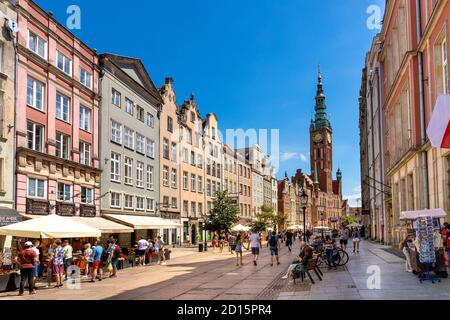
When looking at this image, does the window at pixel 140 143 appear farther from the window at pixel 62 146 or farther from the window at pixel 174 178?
the window at pixel 62 146

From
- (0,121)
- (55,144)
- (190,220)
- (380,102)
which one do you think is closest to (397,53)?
(380,102)

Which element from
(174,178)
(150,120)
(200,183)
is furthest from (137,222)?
(200,183)

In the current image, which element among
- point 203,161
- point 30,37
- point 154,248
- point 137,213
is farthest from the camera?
point 203,161

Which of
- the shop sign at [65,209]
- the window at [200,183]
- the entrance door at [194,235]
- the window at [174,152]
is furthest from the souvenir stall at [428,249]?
the window at [200,183]

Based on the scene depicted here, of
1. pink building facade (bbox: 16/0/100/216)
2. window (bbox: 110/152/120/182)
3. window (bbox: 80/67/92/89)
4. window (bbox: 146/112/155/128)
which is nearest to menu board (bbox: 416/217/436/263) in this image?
pink building facade (bbox: 16/0/100/216)

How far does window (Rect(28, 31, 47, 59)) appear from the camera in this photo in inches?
1111

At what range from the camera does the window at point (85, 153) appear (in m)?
34.2

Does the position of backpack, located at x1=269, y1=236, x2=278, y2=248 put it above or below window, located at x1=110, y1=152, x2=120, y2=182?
below

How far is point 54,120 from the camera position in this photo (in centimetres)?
3012

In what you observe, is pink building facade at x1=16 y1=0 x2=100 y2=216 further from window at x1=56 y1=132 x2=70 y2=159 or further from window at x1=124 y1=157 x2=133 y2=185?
window at x1=124 y1=157 x2=133 y2=185

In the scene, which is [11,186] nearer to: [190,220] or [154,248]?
[154,248]

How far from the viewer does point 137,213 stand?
139 ft

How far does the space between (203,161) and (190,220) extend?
8782 millimetres

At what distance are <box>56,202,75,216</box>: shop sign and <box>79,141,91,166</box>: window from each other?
389cm
